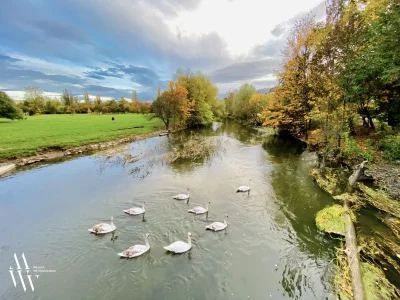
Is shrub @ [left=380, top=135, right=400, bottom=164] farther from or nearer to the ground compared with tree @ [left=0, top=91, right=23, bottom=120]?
nearer to the ground

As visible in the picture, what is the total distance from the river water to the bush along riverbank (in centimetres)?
58

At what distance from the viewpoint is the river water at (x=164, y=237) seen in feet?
21.4

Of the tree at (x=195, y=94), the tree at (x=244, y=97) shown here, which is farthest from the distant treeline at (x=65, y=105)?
the tree at (x=244, y=97)

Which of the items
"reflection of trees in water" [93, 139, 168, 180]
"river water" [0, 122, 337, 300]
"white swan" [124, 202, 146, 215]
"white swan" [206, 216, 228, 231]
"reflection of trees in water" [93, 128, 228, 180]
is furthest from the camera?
"reflection of trees in water" [93, 128, 228, 180]

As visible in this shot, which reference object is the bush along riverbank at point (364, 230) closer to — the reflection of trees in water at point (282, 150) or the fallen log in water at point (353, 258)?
the fallen log in water at point (353, 258)

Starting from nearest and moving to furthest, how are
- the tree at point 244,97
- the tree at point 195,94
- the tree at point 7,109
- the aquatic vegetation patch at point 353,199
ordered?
the aquatic vegetation patch at point 353,199
the tree at point 7,109
the tree at point 195,94
the tree at point 244,97

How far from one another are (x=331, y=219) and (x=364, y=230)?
1314 mm

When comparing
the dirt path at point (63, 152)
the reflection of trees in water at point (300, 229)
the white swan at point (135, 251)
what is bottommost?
the reflection of trees in water at point (300, 229)

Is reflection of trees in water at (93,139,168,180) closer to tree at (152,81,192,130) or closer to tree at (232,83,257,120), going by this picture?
tree at (152,81,192,130)

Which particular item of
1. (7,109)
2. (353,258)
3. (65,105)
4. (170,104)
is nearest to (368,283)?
(353,258)

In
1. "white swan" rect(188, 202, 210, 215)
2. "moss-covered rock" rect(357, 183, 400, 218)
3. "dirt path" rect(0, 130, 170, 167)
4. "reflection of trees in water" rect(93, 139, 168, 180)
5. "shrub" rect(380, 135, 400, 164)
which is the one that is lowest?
"white swan" rect(188, 202, 210, 215)

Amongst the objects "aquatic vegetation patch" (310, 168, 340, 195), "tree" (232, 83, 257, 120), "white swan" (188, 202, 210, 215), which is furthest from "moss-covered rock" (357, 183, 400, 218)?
"tree" (232, 83, 257, 120)

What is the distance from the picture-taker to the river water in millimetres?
6535

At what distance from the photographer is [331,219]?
384 inches
